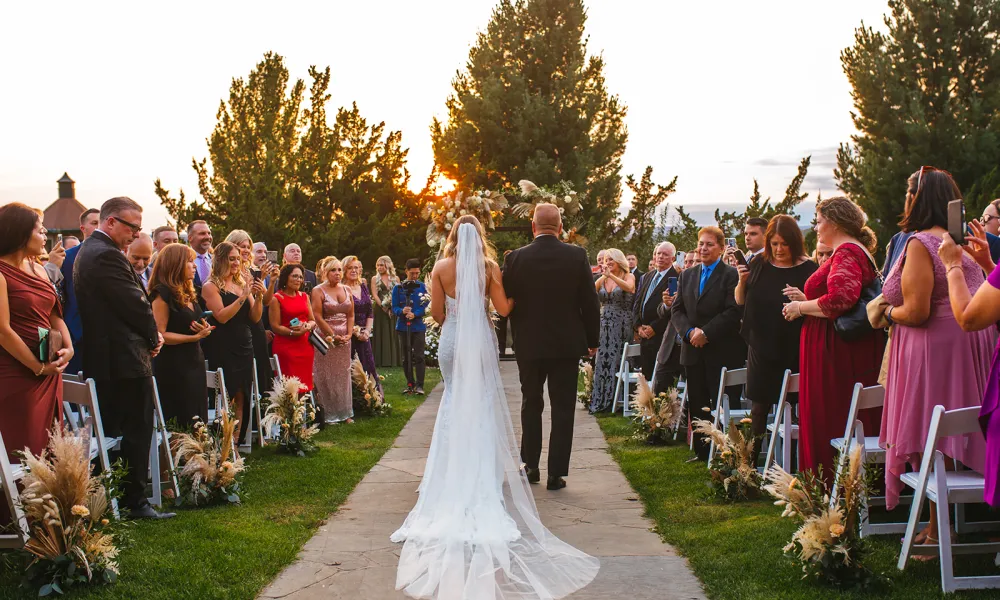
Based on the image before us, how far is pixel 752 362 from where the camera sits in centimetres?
691

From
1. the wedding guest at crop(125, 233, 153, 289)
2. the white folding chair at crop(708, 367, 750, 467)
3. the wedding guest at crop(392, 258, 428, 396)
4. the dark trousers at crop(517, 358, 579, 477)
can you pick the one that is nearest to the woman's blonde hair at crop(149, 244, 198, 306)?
the wedding guest at crop(125, 233, 153, 289)

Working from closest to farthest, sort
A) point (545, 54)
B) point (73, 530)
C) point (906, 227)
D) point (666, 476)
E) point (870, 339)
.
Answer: point (73, 530) < point (906, 227) < point (870, 339) < point (666, 476) < point (545, 54)

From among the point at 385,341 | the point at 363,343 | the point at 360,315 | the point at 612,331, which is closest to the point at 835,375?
the point at 612,331

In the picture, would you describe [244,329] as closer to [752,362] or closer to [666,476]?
[666,476]

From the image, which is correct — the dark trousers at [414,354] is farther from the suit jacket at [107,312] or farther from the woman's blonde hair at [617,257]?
the suit jacket at [107,312]

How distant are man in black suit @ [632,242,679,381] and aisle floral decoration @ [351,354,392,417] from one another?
11.5ft

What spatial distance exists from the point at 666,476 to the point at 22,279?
5.05m

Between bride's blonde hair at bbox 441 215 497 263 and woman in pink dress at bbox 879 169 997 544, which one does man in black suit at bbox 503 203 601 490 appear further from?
woman in pink dress at bbox 879 169 997 544

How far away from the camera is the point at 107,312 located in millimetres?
5914

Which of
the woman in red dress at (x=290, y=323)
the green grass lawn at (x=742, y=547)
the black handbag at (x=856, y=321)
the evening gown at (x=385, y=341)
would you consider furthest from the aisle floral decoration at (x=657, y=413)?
the evening gown at (x=385, y=341)

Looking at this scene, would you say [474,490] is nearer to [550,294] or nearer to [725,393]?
[550,294]

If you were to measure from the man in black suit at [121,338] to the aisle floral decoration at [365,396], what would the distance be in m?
5.55

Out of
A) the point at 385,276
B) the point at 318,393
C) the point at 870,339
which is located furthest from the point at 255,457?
the point at 385,276

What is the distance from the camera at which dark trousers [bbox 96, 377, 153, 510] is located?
604 cm
